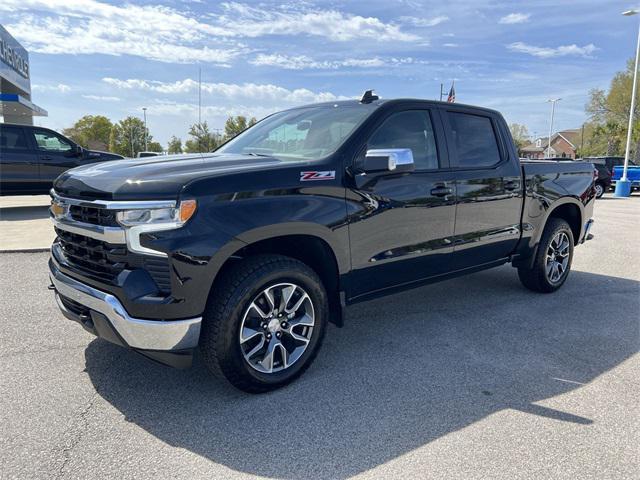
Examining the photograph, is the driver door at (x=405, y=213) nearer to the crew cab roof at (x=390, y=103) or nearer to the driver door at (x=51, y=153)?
the crew cab roof at (x=390, y=103)

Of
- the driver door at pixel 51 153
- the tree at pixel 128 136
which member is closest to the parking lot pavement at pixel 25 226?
the driver door at pixel 51 153

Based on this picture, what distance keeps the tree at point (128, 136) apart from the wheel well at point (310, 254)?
244ft

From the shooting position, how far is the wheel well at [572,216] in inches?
217

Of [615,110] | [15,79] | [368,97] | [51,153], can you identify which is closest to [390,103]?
[368,97]

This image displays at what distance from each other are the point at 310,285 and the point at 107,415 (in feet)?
4.68

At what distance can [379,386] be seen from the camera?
320 cm

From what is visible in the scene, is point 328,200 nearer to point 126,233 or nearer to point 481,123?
point 126,233

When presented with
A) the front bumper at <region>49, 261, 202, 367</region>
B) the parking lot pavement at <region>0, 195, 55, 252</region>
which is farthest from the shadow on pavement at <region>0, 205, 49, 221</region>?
the front bumper at <region>49, 261, 202, 367</region>

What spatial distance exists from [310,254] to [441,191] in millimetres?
1305

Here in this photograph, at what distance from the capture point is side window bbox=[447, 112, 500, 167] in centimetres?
421

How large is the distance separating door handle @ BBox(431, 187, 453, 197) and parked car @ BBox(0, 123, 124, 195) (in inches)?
391

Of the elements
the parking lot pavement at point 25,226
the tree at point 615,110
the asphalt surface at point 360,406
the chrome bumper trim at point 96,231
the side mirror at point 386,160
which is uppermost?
the tree at point 615,110

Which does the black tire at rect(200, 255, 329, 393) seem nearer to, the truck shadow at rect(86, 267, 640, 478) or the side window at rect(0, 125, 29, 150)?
the truck shadow at rect(86, 267, 640, 478)

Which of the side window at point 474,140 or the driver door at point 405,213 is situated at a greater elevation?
the side window at point 474,140
